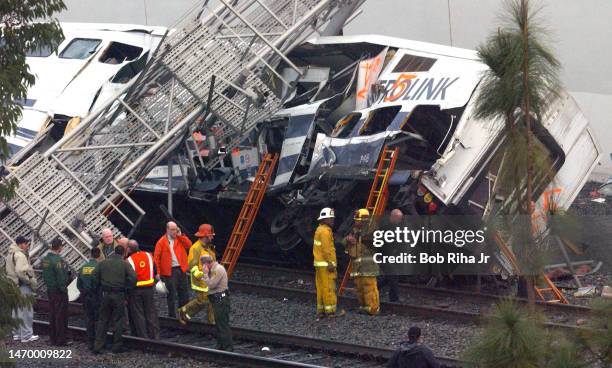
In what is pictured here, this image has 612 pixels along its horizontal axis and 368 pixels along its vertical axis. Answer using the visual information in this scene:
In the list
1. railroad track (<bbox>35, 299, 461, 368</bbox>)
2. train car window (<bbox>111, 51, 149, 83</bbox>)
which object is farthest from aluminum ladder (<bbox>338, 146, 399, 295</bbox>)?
train car window (<bbox>111, 51, 149, 83</bbox>)

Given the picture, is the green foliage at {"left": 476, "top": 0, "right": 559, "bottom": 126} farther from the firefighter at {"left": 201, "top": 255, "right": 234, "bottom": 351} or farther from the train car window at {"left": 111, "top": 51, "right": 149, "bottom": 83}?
the train car window at {"left": 111, "top": 51, "right": 149, "bottom": 83}

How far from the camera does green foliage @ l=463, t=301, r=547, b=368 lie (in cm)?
591

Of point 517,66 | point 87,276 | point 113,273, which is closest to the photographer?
point 517,66

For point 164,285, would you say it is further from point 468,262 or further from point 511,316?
point 511,316

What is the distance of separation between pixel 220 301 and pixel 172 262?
6.90ft

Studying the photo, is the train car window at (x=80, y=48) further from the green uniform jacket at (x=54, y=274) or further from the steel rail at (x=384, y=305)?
the green uniform jacket at (x=54, y=274)

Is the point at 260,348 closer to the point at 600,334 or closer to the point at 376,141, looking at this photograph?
the point at 376,141

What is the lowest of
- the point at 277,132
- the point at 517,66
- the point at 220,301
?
the point at 220,301

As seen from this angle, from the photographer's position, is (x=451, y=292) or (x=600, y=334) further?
(x=451, y=292)

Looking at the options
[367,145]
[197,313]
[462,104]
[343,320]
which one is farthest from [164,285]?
[462,104]

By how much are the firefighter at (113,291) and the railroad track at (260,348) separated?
1.26 feet

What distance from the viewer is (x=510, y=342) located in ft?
19.4

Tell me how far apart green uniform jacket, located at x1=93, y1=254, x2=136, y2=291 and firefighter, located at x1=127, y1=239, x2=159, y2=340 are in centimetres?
22

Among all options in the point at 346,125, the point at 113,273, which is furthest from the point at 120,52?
the point at 113,273
